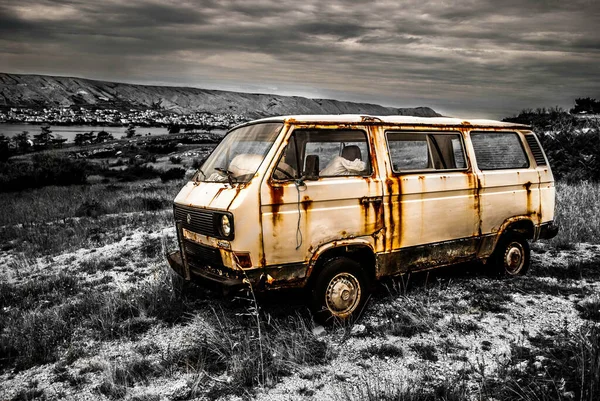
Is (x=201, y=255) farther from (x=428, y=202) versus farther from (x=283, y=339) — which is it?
(x=428, y=202)

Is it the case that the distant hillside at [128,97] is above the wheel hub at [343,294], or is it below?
above

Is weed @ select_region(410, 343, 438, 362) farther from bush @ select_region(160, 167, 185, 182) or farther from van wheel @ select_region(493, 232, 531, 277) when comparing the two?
bush @ select_region(160, 167, 185, 182)

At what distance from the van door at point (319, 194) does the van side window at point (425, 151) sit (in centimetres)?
41

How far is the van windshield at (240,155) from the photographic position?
14.4 feet

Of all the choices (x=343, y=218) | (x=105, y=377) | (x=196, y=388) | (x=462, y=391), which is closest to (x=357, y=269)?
(x=343, y=218)

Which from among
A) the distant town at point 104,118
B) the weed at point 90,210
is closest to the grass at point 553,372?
the weed at point 90,210

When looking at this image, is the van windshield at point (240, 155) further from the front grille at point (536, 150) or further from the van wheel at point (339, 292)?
the front grille at point (536, 150)

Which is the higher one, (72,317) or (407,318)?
(407,318)

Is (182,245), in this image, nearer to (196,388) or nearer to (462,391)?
(196,388)

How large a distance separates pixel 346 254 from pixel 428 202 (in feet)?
3.92

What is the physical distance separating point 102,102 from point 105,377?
117 metres

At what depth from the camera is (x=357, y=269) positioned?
461 centimetres

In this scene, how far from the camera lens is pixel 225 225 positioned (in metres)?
4.07

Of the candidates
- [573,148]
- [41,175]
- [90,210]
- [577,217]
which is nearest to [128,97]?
[41,175]
